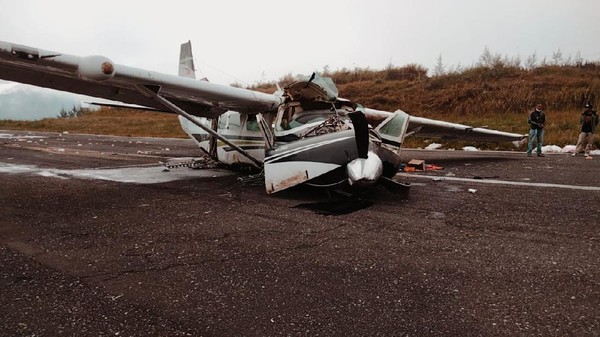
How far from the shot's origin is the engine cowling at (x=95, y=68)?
19.5 ft

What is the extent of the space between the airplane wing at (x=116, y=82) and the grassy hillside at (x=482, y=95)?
39.4 ft

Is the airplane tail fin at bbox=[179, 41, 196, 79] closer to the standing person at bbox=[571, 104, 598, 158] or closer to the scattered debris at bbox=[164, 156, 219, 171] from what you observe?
the scattered debris at bbox=[164, 156, 219, 171]

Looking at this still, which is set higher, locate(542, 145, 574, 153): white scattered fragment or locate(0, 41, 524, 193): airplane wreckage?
locate(0, 41, 524, 193): airplane wreckage

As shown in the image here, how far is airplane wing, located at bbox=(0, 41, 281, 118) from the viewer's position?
19.3 feet

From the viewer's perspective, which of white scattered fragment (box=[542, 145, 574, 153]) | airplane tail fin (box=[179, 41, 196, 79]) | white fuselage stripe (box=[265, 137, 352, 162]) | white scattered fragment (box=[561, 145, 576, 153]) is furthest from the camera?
white scattered fragment (box=[542, 145, 574, 153])

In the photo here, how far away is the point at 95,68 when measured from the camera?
594 centimetres

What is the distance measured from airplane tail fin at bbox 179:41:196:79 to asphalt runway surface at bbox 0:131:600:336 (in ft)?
22.2

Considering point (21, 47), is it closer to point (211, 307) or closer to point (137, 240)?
point (137, 240)

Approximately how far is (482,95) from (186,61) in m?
16.7

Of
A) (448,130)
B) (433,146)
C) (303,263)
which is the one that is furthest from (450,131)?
(303,263)

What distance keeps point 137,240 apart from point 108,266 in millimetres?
818

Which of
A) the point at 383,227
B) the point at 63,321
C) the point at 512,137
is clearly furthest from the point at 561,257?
the point at 512,137

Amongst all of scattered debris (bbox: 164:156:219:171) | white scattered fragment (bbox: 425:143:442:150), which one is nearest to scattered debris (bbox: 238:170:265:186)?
scattered debris (bbox: 164:156:219:171)

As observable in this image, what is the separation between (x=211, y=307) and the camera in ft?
9.30
